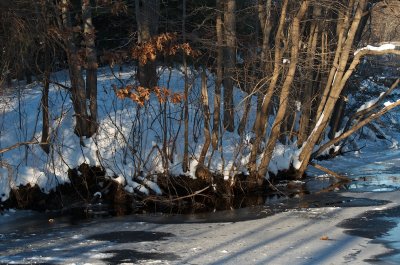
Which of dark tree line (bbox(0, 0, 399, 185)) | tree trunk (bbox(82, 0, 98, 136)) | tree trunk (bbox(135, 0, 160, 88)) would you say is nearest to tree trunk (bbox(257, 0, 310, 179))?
dark tree line (bbox(0, 0, 399, 185))

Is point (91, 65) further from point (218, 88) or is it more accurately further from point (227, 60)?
point (227, 60)

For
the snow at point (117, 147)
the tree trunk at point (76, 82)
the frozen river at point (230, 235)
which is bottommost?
the frozen river at point (230, 235)

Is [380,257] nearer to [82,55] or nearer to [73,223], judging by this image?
[73,223]

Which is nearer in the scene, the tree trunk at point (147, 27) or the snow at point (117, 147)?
the snow at point (117, 147)

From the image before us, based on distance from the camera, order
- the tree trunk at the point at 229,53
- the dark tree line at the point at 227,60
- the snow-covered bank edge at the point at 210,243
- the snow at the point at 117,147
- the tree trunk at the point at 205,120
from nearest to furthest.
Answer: the snow-covered bank edge at the point at 210,243 < the dark tree line at the point at 227,60 < the snow at the point at 117,147 < the tree trunk at the point at 205,120 < the tree trunk at the point at 229,53

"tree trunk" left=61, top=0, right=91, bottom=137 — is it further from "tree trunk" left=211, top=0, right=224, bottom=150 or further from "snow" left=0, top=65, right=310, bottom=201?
"tree trunk" left=211, top=0, right=224, bottom=150

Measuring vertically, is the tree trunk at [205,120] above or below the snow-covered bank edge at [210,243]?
above

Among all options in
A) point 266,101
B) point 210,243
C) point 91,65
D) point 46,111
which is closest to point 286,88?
point 266,101

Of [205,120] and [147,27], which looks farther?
[147,27]

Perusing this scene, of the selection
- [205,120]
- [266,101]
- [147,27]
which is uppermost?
[147,27]

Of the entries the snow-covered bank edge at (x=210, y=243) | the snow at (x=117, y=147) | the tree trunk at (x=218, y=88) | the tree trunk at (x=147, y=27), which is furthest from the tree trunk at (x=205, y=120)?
the snow-covered bank edge at (x=210, y=243)

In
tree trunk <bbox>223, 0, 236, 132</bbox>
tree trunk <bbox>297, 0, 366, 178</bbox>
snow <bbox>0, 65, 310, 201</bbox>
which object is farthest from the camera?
tree trunk <bbox>223, 0, 236, 132</bbox>

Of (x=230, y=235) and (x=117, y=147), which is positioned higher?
(x=117, y=147)

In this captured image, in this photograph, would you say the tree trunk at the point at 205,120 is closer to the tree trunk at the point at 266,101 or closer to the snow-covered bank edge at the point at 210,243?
the tree trunk at the point at 266,101
